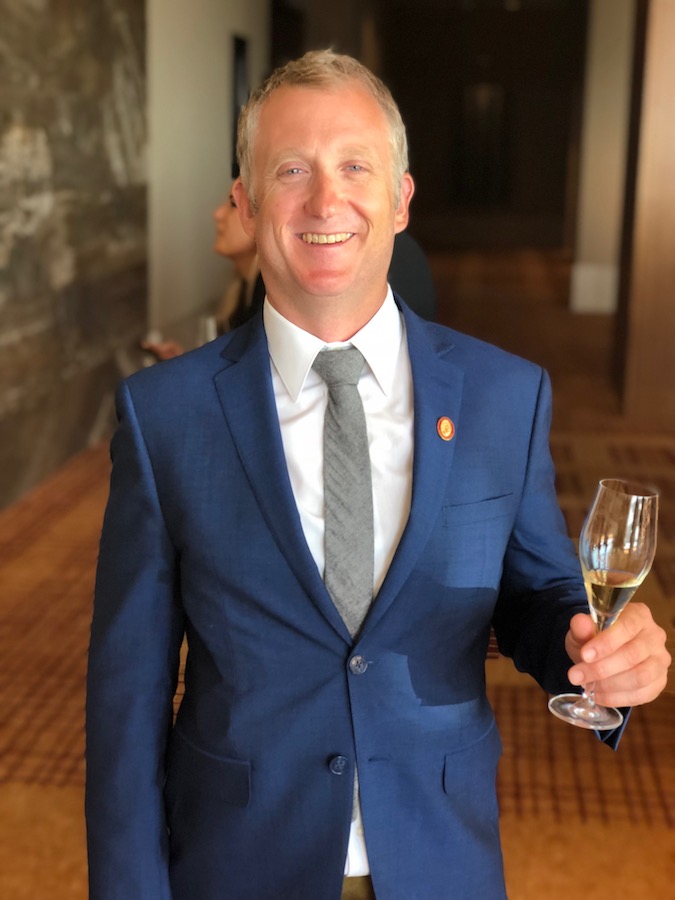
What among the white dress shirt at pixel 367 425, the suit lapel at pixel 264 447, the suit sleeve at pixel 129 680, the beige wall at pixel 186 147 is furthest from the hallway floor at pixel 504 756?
the beige wall at pixel 186 147

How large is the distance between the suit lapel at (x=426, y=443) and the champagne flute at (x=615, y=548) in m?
0.19

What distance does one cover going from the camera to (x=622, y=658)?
1222mm

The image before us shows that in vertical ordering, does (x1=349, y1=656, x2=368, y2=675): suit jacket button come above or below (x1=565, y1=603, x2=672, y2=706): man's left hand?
below

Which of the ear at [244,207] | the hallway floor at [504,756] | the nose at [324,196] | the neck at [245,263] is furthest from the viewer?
the neck at [245,263]

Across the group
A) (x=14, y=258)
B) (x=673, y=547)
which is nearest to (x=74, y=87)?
(x=14, y=258)

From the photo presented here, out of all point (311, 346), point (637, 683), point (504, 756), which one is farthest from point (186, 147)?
point (637, 683)

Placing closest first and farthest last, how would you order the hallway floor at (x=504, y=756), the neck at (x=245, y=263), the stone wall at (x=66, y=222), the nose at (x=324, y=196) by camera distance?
1. the nose at (x=324, y=196)
2. the hallway floor at (x=504, y=756)
3. the neck at (x=245, y=263)
4. the stone wall at (x=66, y=222)

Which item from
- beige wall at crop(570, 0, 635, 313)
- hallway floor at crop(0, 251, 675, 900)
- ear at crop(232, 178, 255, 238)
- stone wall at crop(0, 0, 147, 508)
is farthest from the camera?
beige wall at crop(570, 0, 635, 313)

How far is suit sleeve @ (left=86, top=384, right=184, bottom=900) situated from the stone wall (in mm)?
4350

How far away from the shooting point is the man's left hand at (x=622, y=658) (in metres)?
1.22

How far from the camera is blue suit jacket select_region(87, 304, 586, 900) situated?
4.54 feet

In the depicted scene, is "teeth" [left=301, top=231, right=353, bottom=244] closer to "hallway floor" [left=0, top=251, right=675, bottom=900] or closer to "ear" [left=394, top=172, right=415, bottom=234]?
"ear" [left=394, top=172, right=415, bottom=234]

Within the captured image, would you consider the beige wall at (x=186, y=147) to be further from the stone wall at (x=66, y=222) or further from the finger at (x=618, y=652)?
the finger at (x=618, y=652)

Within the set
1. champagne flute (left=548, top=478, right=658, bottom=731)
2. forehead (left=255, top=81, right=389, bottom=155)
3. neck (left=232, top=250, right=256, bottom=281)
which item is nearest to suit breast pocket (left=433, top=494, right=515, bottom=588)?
champagne flute (left=548, top=478, right=658, bottom=731)
